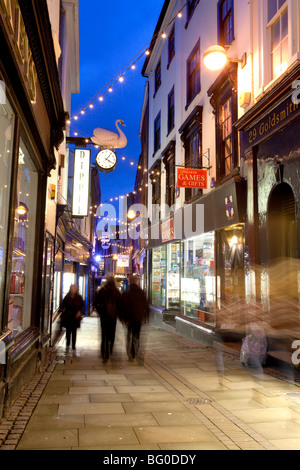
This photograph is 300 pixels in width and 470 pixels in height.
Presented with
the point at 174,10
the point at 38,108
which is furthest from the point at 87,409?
the point at 174,10

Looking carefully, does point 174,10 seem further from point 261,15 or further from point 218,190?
point 218,190

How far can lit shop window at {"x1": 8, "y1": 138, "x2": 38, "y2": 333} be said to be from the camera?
7.48 m

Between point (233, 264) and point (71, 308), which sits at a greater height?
point (233, 264)

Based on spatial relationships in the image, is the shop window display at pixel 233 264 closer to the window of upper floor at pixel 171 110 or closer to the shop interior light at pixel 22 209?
the shop interior light at pixel 22 209

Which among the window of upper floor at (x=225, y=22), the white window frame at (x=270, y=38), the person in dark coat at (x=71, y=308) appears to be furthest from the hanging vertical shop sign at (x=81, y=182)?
the white window frame at (x=270, y=38)

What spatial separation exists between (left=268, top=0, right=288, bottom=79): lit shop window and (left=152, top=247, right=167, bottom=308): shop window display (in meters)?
11.0

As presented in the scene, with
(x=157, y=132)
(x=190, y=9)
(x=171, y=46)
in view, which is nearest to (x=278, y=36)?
(x=190, y=9)

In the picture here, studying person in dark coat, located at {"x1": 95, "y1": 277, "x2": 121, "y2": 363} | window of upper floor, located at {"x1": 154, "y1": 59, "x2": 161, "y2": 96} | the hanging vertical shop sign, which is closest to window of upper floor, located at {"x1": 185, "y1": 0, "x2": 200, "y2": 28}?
window of upper floor, located at {"x1": 154, "y1": 59, "x2": 161, "y2": 96}

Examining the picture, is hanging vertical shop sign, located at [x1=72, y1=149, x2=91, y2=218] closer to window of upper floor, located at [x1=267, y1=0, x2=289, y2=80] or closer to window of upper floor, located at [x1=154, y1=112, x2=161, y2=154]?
window of upper floor, located at [x1=154, y1=112, x2=161, y2=154]

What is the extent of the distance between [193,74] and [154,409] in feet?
44.4

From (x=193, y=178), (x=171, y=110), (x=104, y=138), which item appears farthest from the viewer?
(x=171, y=110)

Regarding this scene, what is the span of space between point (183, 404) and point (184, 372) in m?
2.40

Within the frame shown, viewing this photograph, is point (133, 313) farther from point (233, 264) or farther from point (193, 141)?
point (193, 141)

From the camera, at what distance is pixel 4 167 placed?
5551 mm
